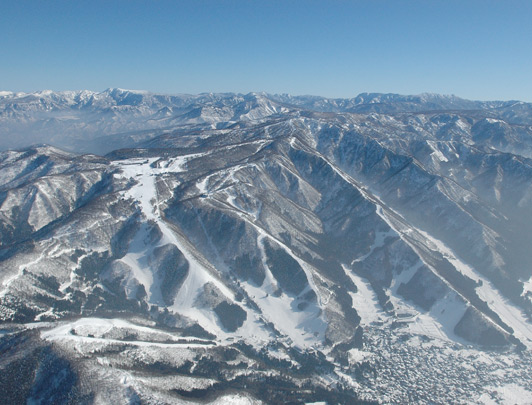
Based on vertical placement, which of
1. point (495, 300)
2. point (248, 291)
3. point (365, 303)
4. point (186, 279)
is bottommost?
point (365, 303)

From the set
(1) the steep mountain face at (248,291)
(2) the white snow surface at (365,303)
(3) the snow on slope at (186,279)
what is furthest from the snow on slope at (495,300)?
(3) the snow on slope at (186,279)

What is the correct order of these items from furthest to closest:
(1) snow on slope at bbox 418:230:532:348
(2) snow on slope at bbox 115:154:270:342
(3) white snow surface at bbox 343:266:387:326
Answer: (3) white snow surface at bbox 343:266:387:326
(1) snow on slope at bbox 418:230:532:348
(2) snow on slope at bbox 115:154:270:342

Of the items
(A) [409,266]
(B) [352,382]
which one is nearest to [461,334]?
(A) [409,266]

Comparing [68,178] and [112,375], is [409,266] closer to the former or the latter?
[112,375]

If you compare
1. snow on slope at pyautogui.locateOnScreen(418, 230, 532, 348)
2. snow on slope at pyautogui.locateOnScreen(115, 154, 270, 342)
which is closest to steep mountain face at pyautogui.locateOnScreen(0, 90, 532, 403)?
snow on slope at pyautogui.locateOnScreen(115, 154, 270, 342)

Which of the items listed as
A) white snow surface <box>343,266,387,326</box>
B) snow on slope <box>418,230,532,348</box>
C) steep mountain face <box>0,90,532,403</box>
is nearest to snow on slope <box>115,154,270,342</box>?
steep mountain face <box>0,90,532,403</box>

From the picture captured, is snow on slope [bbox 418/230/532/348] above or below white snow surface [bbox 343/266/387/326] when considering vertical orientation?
above

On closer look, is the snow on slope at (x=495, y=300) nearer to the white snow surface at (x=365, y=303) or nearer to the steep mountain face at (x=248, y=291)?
the steep mountain face at (x=248, y=291)

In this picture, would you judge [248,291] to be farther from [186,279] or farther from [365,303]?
[365,303]

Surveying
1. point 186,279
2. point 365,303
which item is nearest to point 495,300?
point 365,303

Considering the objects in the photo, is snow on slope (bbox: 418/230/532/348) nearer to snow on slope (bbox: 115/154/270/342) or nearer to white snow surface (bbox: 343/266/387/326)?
white snow surface (bbox: 343/266/387/326)

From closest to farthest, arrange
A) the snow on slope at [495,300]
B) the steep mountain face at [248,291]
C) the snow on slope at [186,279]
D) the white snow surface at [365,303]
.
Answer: the steep mountain face at [248,291]
the snow on slope at [186,279]
the snow on slope at [495,300]
the white snow surface at [365,303]

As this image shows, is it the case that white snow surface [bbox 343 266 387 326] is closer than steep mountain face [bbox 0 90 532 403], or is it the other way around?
steep mountain face [bbox 0 90 532 403]

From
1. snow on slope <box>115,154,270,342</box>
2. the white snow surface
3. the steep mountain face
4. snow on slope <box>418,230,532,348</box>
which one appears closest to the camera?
the steep mountain face
